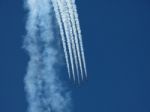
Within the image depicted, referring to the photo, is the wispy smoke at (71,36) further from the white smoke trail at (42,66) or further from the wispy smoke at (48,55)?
the white smoke trail at (42,66)

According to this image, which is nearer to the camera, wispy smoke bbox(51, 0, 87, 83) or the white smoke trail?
wispy smoke bbox(51, 0, 87, 83)

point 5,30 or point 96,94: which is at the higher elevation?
point 5,30

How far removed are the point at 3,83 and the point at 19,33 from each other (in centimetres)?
56

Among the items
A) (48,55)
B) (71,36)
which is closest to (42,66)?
(48,55)

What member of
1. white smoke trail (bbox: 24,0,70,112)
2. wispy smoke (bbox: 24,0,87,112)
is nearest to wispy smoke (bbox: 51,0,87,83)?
wispy smoke (bbox: 24,0,87,112)

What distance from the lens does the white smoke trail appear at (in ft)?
16.6

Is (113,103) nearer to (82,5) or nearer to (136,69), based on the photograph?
(136,69)

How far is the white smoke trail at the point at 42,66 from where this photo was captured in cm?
505

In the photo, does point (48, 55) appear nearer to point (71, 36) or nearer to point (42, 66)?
point (42, 66)

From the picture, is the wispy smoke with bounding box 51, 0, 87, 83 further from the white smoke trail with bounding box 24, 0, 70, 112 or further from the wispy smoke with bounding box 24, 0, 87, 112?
the white smoke trail with bounding box 24, 0, 70, 112

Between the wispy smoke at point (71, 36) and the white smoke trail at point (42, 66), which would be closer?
the wispy smoke at point (71, 36)

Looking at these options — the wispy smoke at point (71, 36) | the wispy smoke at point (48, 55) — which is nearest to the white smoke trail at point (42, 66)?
the wispy smoke at point (48, 55)

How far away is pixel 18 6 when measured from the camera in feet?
17.4

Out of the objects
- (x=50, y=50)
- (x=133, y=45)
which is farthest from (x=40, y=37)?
(x=133, y=45)
